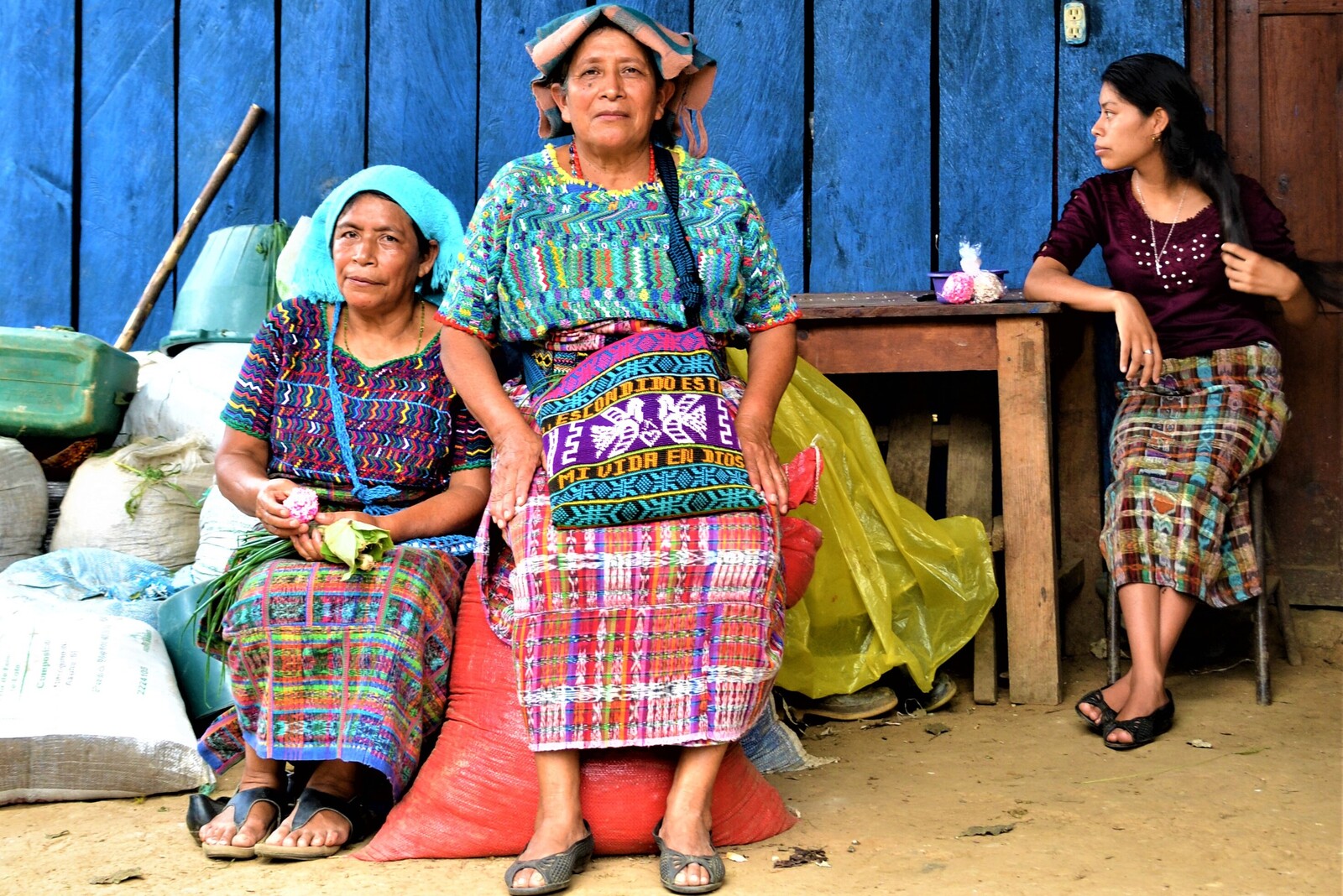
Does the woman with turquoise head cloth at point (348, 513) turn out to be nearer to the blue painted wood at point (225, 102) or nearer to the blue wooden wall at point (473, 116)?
the blue wooden wall at point (473, 116)

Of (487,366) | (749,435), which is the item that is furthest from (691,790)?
(487,366)

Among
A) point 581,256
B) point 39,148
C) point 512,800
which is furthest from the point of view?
point 39,148

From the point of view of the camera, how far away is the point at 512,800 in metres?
2.65

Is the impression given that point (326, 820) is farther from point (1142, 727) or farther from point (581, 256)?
point (1142, 727)

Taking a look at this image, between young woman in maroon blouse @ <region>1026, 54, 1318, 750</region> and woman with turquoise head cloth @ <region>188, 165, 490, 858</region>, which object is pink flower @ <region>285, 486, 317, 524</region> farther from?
young woman in maroon blouse @ <region>1026, 54, 1318, 750</region>

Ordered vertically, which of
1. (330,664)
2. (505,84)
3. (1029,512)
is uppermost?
(505,84)

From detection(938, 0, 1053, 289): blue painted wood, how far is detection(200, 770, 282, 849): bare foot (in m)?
2.60

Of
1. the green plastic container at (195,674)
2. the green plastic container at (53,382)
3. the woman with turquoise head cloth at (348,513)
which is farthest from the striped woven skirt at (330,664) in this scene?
the green plastic container at (53,382)

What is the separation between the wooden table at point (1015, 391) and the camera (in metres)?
3.61

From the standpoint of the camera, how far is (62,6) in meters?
4.48

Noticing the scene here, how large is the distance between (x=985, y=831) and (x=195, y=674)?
2021 mm

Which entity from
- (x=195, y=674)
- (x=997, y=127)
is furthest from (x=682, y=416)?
(x=997, y=127)

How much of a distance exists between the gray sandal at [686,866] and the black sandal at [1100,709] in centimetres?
127

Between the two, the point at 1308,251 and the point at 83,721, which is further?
the point at 1308,251
